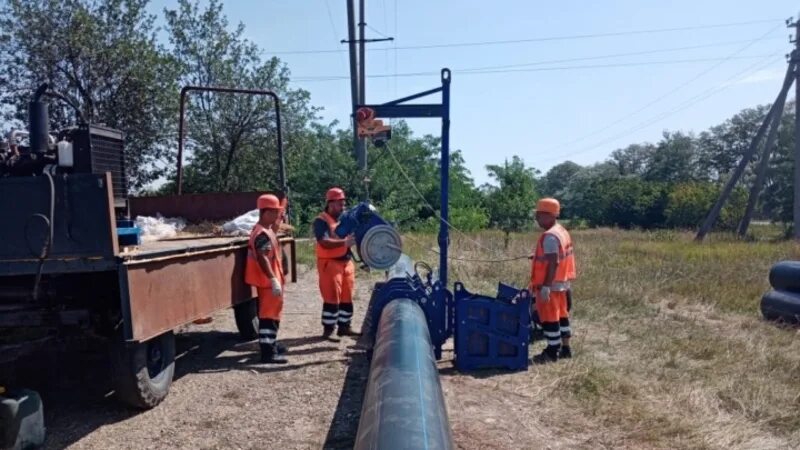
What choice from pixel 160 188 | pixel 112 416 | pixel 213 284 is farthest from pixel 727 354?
pixel 160 188

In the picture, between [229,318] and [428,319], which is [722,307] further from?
[229,318]

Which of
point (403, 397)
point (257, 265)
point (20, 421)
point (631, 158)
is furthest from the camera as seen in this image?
point (631, 158)

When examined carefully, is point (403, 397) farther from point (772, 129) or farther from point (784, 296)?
point (772, 129)

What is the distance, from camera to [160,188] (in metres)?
19.6

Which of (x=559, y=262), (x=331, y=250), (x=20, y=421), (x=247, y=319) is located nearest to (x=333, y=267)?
(x=331, y=250)

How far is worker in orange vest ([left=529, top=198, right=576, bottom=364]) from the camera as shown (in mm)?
6949

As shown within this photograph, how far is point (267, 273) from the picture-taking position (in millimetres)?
6574

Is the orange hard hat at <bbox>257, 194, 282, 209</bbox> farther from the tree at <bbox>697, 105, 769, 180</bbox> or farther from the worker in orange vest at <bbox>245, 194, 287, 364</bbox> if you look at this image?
the tree at <bbox>697, 105, 769, 180</bbox>

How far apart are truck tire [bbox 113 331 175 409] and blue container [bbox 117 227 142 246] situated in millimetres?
690

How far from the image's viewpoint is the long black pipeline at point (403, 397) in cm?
306

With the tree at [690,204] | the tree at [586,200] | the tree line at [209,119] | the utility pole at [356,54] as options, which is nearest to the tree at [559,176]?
the tree at [586,200]

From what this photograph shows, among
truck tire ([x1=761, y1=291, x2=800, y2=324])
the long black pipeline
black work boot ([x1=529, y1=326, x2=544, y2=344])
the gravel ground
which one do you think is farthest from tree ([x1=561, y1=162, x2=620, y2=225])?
the long black pipeline

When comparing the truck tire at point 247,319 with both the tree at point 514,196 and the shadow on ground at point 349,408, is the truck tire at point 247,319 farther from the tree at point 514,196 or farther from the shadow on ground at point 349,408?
the tree at point 514,196

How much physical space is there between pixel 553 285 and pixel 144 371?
3821mm
